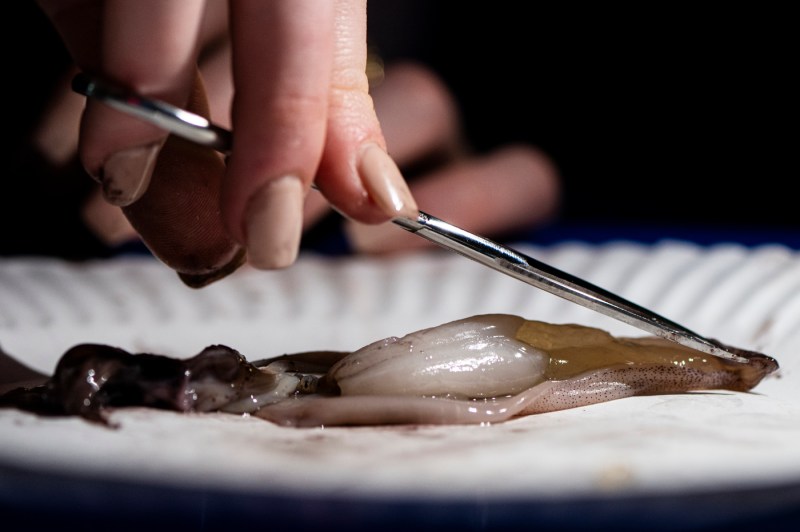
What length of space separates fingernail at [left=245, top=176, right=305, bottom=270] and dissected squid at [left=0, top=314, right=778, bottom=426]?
0.41 feet

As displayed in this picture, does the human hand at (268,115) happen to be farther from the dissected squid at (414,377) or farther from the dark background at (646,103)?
the dark background at (646,103)

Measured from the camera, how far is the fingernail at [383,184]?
0.60 metres

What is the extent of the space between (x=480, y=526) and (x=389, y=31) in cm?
321

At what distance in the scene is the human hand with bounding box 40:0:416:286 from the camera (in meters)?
0.57

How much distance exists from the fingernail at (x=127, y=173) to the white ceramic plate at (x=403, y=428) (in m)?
0.16

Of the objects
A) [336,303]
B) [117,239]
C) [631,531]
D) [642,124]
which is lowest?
[631,531]

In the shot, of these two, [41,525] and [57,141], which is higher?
[57,141]

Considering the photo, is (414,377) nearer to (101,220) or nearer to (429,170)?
(101,220)

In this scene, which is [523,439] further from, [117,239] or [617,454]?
[117,239]

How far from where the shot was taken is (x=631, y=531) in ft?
1.39

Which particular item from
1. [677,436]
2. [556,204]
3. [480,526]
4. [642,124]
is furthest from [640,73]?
[480,526]

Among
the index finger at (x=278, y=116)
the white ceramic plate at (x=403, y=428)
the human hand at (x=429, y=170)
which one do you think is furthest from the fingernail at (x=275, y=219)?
the human hand at (x=429, y=170)

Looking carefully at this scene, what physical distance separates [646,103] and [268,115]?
7.45ft

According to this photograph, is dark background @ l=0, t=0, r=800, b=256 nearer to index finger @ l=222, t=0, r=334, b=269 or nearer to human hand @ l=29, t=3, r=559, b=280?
human hand @ l=29, t=3, r=559, b=280
